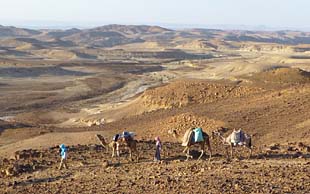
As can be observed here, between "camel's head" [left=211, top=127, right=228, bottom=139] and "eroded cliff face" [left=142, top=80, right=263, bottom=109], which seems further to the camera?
"eroded cliff face" [left=142, top=80, right=263, bottom=109]

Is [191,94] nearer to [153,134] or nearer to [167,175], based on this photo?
[153,134]

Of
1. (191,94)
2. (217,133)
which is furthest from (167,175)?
A: (191,94)

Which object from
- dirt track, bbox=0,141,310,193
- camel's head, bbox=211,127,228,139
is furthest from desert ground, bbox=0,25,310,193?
camel's head, bbox=211,127,228,139

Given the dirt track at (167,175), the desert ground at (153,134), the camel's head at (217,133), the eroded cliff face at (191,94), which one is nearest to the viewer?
the dirt track at (167,175)

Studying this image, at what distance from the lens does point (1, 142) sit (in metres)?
32.8

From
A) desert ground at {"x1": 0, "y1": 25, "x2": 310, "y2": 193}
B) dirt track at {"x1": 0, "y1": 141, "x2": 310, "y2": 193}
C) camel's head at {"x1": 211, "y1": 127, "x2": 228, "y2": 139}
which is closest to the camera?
dirt track at {"x1": 0, "y1": 141, "x2": 310, "y2": 193}

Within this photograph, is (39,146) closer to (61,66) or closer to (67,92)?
(67,92)

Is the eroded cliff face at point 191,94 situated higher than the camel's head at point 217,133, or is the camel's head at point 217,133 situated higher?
the camel's head at point 217,133

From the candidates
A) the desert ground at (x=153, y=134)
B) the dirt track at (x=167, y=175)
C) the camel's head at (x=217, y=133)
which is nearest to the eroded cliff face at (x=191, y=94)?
the desert ground at (x=153, y=134)

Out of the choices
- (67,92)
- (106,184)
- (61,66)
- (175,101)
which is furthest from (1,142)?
(61,66)

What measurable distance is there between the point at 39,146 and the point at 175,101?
17136mm

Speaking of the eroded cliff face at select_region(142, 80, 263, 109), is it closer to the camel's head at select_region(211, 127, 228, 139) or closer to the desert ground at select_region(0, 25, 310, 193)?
the desert ground at select_region(0, 25, 310, 193)

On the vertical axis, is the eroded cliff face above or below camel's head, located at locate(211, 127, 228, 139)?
below

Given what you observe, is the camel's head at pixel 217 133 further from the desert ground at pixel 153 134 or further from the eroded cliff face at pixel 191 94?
the eroded cliff face at pixel 191 94
